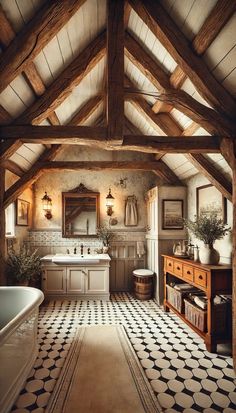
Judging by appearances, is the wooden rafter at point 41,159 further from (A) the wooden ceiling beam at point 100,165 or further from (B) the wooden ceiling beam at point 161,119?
(B) the wooden ceiling beam at point 161,119

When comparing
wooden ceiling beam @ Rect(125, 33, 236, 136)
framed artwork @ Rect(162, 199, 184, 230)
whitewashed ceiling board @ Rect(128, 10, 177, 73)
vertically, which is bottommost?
framed artwork @ Rect(162, 199, 184, 230)

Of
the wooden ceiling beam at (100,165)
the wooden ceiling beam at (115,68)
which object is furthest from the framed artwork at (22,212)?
the wooden ceiling beam at (115,68)

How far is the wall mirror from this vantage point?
571 cm

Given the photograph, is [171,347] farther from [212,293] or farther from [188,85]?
[188,85]

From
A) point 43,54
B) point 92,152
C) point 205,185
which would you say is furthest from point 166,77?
point 92,152

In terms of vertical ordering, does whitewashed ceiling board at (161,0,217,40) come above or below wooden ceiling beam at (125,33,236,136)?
above

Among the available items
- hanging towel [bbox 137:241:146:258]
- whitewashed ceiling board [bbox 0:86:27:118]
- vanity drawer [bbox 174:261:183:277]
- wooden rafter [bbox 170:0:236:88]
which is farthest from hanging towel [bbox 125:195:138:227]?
wooden rafter [bbox 170:0:236:88]

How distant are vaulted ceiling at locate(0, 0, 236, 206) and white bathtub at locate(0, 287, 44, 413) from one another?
5.37 ft

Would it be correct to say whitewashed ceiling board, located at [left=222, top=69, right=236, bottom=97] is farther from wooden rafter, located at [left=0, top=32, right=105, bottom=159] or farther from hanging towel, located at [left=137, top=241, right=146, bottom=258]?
hanging towel, located at [left=137, top=241, right=146, bottom=258]

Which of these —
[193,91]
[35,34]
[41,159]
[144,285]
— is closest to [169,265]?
[144,285]

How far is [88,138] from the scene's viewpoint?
114 inches

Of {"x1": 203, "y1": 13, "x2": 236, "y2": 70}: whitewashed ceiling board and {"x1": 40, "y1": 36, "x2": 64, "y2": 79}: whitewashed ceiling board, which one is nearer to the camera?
{"x1": 203, "y1": 13, "x2": 236, "y2": 70}: whitewashed ceiling board

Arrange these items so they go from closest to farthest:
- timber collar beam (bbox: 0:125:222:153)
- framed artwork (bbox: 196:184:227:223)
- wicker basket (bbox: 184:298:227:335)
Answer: timber collar beam (bbox: 0:125:222:153) < wicker basket (bbox: 184:298:227:335) < framed artwork (bbox: 196:184:227:223)

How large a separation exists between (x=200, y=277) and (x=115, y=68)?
2801mm
